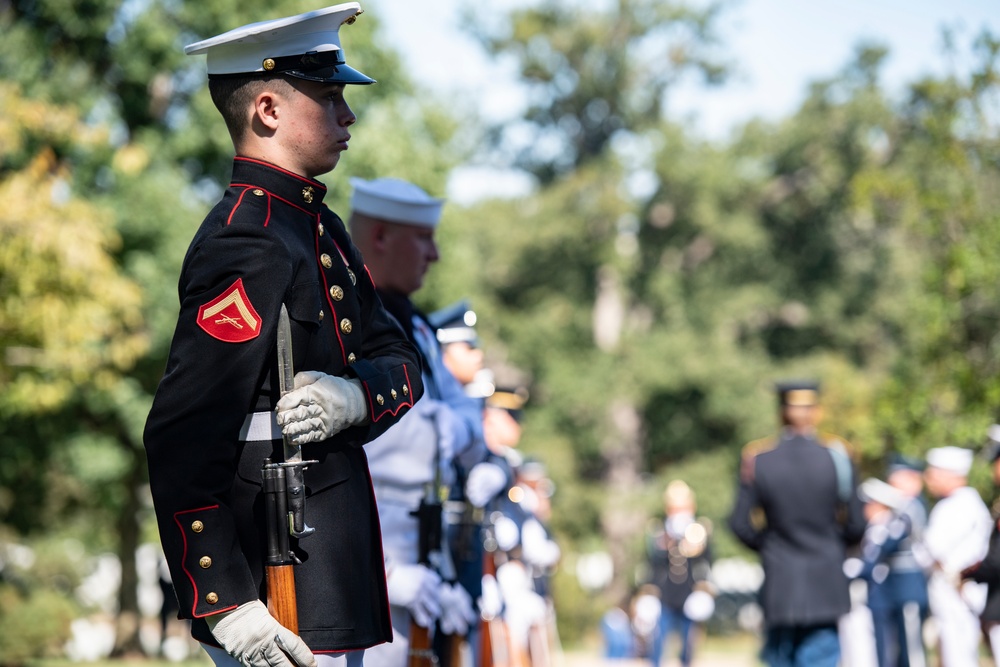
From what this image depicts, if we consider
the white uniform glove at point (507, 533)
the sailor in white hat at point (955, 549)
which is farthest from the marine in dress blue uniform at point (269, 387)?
the white uniform glove at point (507, 533)

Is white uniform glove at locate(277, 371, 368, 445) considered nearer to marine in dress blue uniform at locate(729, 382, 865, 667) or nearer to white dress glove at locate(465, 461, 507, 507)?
white dress glove at locate(465, 461, 507, 507)

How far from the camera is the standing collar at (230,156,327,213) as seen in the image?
9.59 ft

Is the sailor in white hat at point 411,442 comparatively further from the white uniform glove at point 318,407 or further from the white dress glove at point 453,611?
the white uniform glove at point 318,407

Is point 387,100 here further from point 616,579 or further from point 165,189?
point 616,579

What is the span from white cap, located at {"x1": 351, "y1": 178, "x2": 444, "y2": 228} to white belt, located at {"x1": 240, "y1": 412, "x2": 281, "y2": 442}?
7.95 ft

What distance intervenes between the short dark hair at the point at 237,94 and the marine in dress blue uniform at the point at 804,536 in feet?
18.6

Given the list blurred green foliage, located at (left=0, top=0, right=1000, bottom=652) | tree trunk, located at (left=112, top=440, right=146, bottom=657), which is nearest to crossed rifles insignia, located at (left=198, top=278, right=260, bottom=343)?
blurred green foliage, located at (left=0, top=0, right=1000, bottom=652)

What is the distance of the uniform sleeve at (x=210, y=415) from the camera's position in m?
2.63

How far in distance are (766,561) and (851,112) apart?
27627 millimetres

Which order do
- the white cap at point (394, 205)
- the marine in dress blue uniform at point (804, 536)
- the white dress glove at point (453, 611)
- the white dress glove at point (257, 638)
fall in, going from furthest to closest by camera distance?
1. the marine in dress blue uniform at point (804, 536)
2. the white cap at point (394, 205)
3. the white dress glove at point (453, 611)
4. the white dress glove at point (257, 638)

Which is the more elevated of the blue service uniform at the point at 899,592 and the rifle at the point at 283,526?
the rifle at the point at 283,526

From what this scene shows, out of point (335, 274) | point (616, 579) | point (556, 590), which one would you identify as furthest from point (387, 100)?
point (335, 274)

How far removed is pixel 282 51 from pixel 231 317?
1.96 ft

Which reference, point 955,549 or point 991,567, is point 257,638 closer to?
point 991,567
